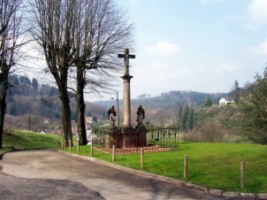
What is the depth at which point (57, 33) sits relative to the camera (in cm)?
2652

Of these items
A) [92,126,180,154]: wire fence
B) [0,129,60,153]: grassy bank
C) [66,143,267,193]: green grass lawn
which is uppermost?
[92,126,180,154]: wire fence

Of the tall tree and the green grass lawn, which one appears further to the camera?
the tall tree

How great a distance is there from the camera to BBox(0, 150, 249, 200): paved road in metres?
9.45

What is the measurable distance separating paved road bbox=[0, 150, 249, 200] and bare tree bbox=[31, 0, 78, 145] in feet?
43.1

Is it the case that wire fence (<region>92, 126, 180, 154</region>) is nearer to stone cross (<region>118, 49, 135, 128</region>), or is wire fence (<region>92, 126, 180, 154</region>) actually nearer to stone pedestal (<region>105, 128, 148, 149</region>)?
stone pedestal (<region>105, 128, 148, 149</region>)

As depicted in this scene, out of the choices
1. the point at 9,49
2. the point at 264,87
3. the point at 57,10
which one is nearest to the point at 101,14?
the point at 57,10

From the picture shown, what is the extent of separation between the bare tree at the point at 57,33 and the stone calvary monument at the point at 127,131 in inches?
238

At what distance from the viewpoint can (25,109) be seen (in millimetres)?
112188

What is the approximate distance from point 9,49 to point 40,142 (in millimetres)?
25332

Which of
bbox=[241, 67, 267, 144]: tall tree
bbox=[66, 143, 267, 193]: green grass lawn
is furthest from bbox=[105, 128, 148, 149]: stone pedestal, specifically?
bbox=[241, 67, 267, 144]: tall tree

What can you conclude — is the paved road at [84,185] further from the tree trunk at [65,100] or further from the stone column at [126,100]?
the tree trunk at [65,100]

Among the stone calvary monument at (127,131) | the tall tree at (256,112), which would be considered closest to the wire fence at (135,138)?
the stone calvary monument at (127,131)

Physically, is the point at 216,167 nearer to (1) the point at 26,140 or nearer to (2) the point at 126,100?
(2) the point at 126,100

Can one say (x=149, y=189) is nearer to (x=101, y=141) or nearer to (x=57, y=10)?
(x=101, y=141)
